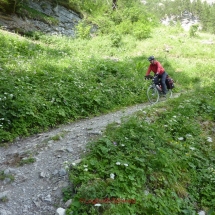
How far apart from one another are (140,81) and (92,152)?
29.4 feet

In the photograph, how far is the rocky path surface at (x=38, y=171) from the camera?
414 centimetres

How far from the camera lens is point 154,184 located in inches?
189

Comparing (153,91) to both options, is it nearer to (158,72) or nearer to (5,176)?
(158,72)

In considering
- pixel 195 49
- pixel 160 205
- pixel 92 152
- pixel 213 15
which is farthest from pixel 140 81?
pixel 213 15

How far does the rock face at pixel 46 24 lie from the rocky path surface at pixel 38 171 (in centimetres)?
1315

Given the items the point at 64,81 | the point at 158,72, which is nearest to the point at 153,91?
the point at 158,72

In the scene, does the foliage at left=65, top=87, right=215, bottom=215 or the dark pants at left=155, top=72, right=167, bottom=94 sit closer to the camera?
the foliage at left=65, top=87, right=215, bottom=215

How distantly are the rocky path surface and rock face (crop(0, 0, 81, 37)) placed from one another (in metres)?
13.2

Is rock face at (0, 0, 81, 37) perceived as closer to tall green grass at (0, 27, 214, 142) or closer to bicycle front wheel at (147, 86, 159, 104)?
tall green grass at (0, 27, 214, 142)

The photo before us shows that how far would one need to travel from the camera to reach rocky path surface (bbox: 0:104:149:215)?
13.6ft

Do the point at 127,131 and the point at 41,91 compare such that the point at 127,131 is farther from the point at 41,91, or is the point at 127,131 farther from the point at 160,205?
the point at 41,91

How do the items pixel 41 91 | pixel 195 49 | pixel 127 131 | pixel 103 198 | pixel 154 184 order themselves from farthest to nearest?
pixel 195 49 → pixel 41 91 → pixel 127 131 → pixel 154 184 → pixel 103 198

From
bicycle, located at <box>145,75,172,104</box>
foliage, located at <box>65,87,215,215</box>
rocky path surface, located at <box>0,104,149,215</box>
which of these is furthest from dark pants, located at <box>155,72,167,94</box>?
rocky path surface, located at <box>0,104,149,215</box>

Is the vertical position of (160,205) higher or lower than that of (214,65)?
lower
